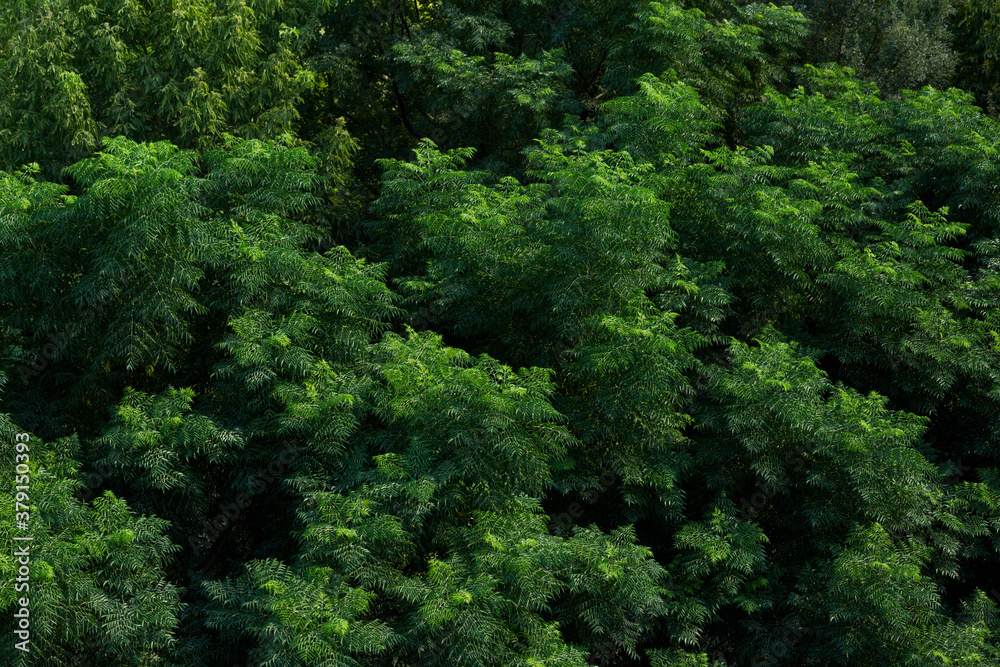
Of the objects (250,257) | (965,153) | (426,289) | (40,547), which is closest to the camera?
(40,547)

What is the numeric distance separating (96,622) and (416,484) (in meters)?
2.95

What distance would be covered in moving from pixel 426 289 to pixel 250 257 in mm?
2540

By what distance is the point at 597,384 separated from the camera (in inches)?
411

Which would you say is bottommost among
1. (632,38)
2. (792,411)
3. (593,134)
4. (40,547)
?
(40,547)

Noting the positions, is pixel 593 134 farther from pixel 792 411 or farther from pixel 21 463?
pixel 21 463

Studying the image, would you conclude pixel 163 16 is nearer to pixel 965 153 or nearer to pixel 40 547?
pixel 40 547

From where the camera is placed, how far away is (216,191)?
10.9m

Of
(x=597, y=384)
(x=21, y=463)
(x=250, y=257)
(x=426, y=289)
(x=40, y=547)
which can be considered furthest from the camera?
(x=426, y=289)

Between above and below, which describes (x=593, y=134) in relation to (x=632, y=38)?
below

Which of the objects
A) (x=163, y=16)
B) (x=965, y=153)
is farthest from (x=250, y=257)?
(x=965, y=153)

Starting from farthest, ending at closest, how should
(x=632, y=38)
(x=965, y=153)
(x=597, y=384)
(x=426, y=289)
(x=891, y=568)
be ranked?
(x=632, y=38)
(x=965, y=153)
(x=426, y=289)
(x=597, y=384)
(x=891, y=568)

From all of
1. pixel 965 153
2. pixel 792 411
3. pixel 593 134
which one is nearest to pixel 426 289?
pixel 593 134

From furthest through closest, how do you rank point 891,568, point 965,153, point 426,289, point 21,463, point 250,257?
point 965,153
point 426,289
point 250,257
point 891,568
point 21,463

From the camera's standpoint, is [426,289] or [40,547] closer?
[40,547]
